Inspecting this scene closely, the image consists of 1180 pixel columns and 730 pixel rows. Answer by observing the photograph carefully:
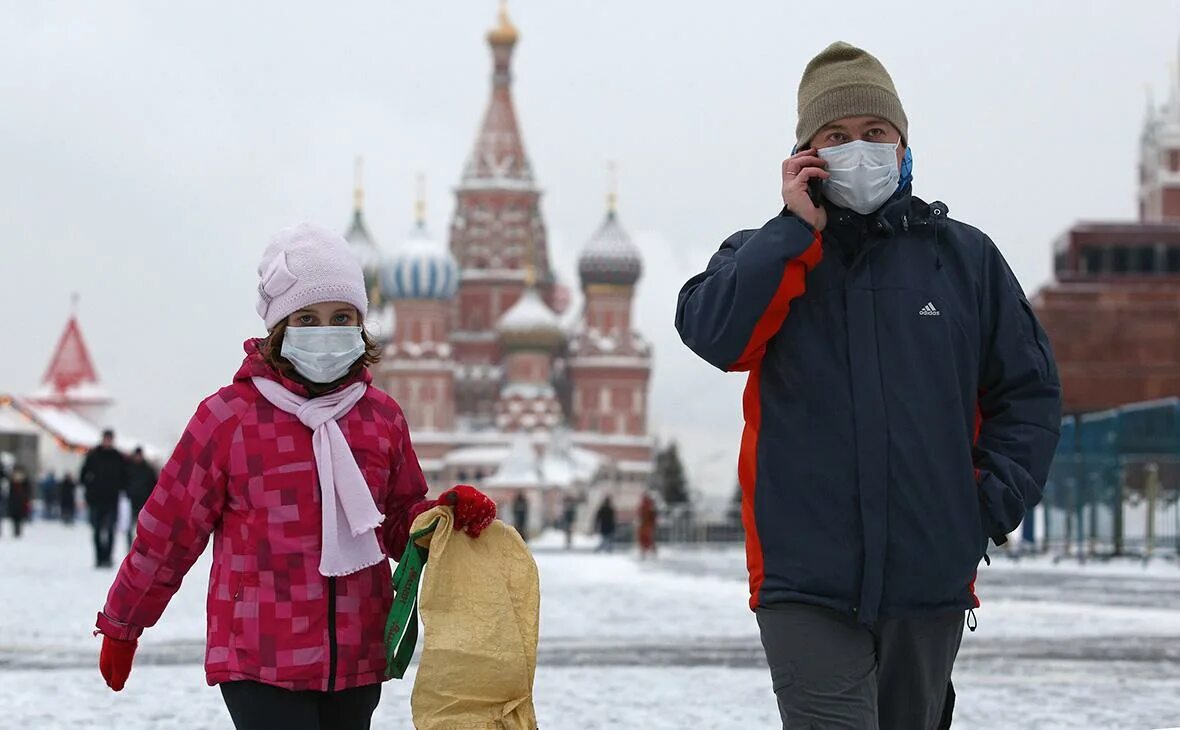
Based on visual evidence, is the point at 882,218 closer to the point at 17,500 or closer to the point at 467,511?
the point at 467,511

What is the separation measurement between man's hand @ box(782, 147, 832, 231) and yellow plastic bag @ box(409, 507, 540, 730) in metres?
0.86

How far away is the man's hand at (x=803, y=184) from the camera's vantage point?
371cm

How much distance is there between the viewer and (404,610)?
4035mm

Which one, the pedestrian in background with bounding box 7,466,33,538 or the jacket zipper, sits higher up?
the jacket zipper

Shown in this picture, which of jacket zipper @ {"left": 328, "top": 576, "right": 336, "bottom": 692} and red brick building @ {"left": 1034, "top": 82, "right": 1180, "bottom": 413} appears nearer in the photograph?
jacket zipper @ {"left": 328, "top": 576, "right": 336, "bottom": 692}

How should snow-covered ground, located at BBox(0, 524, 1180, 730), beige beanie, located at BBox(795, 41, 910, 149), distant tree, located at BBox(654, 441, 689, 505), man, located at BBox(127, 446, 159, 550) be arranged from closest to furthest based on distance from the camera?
beige beanie, located at BBox(795, 41, 910, 149) → snow-covered ground, located at BBox(0, 524, 1180, 730) → man, located at BBox(127, 446, 159, 550) → distant tree, located at BBox(654, 441, 689, 505)

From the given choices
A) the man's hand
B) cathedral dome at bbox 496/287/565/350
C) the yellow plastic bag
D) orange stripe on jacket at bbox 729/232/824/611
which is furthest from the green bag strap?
cathedral dome at bbox 496/287/565/350

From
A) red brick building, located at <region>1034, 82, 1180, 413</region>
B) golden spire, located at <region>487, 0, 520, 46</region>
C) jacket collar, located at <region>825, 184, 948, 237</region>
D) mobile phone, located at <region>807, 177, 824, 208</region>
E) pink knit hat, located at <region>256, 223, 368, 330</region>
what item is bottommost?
pink knit hat, located at <region>256, 223, 368, 330</region>

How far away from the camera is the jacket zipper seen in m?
3.95

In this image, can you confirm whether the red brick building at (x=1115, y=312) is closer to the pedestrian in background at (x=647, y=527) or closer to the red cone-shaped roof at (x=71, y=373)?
the pedestrian in background at (x=647, y=527)

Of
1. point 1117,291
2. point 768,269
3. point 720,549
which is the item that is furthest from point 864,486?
point 1117,291

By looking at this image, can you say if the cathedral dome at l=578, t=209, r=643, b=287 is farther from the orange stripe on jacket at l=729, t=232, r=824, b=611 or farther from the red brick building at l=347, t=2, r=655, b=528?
the orange stripe on jacket at l=729, t=232, r=824, b=611

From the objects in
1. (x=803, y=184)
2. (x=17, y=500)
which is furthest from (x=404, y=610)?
(x=17, y=500)

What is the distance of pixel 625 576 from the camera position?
74.0 feet
